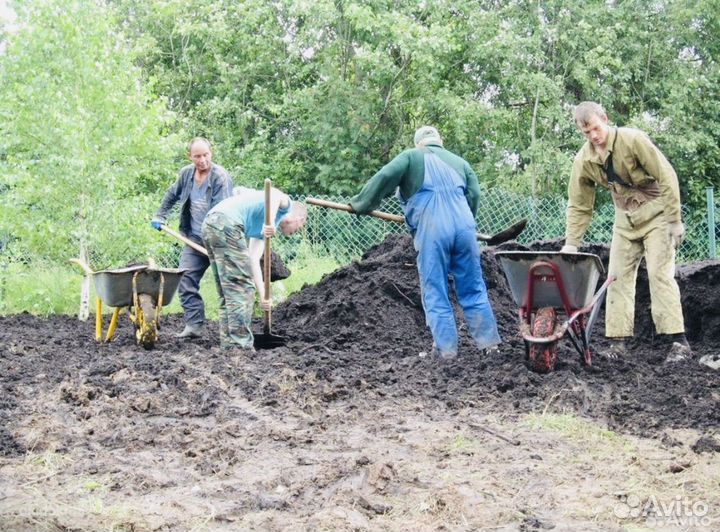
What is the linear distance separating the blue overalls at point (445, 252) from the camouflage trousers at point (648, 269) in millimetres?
963

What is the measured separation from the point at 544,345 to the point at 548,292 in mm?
349

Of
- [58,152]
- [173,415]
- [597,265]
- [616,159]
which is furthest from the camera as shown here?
[58,152]

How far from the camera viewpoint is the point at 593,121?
253 inches

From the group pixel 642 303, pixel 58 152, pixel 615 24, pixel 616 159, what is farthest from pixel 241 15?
pixel 616 159

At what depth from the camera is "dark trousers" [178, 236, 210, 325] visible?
8445mm

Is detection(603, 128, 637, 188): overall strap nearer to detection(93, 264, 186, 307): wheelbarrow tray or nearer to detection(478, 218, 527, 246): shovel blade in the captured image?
Result: detection(478, 218, 527, 246): shovel blade

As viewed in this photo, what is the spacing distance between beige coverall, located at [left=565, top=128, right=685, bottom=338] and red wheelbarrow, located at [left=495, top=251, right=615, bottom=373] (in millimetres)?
852

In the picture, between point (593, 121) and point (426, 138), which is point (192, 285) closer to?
point (426, 138)

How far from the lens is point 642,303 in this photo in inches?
353

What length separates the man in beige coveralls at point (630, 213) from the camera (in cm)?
653

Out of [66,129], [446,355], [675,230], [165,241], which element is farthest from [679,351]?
[66,129]

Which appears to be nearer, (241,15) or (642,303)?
(642,303)

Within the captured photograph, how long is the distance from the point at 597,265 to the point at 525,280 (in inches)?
18.1

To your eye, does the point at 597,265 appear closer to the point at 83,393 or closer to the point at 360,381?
the point at 360,381
